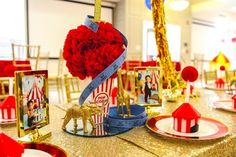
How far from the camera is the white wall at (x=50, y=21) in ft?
17.1

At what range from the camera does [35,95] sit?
606 mm

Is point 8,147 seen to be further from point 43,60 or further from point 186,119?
point 43,60

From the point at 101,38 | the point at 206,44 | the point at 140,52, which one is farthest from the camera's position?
the point at 206,44

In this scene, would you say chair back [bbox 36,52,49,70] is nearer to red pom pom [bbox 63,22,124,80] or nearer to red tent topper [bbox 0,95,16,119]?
red tent topper [bbox 0,95,16,119]

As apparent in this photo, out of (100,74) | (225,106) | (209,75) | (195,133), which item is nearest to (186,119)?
(195,133)

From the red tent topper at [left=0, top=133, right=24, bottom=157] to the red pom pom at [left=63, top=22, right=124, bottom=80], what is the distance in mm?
312

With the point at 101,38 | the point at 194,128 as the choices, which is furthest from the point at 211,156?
the point at 101,38

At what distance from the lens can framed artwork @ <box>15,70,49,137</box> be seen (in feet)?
1.81

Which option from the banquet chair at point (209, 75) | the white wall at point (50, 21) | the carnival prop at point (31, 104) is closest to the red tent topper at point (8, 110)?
the carnival prop at point (31, 104)

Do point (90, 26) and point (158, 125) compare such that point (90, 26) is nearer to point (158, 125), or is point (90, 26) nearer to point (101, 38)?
point (101, 38)

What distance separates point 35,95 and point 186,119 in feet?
1.34

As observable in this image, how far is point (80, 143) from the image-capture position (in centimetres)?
60

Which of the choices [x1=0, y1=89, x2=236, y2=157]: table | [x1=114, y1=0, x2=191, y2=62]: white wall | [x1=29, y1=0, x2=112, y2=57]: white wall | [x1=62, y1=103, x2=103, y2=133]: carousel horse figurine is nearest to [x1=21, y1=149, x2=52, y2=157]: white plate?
[x1=0, y1=89, x2=236, y2=157]: table

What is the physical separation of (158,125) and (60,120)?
0.34 meters
